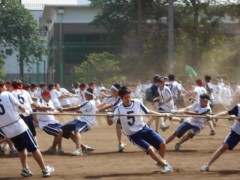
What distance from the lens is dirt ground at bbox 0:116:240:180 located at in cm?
1446

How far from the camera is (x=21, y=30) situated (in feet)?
128

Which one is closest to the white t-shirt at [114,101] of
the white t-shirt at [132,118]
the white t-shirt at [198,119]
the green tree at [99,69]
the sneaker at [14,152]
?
the white t-shirt at [198,119]

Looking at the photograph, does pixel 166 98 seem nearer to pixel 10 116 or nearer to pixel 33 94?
pixel 33 94

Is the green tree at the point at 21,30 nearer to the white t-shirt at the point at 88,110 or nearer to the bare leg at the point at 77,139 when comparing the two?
the white t-shirt at the point at 88,110

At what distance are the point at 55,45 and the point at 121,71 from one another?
5148 millimetres

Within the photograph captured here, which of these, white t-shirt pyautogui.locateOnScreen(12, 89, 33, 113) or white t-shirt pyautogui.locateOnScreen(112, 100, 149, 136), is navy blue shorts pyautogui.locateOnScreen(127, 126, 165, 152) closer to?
white t-shirt pyautogui.locateOnScreen(112, 100, 149, 136)

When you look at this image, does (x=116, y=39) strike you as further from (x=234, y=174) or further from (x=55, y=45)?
(x=234, y=174)

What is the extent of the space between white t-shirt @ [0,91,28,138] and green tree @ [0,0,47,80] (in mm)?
25014

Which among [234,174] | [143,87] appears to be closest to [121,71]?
[143,87]

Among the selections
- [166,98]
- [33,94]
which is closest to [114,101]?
[166,98]

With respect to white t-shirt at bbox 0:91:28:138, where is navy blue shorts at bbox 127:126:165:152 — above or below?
below

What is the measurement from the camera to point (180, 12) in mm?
45938

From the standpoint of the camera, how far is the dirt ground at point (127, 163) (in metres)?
14.5

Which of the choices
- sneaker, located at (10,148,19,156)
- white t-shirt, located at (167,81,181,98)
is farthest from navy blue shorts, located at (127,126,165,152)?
white t-shirt, located at (167,81,181,98)
